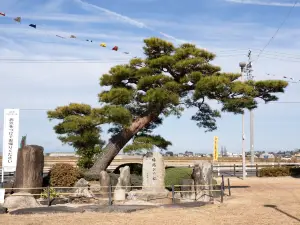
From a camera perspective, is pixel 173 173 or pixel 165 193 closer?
pixel 165 193

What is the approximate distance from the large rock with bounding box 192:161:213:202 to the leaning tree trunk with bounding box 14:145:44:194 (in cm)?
590

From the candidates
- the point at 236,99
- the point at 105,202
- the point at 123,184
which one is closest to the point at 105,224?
the point at 105,202

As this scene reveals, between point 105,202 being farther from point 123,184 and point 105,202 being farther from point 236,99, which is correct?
point 236,99

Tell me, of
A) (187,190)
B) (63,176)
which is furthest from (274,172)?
(63,176)

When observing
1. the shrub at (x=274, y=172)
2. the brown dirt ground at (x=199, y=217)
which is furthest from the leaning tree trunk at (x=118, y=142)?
the shrub at (x=274, y=172)

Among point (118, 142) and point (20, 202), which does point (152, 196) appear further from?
point (118, 142)

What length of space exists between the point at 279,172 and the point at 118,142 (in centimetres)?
1281

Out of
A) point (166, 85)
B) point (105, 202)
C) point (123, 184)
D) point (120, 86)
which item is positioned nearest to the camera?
point (105, 202)

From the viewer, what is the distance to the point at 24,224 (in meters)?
9.99

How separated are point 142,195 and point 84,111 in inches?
261

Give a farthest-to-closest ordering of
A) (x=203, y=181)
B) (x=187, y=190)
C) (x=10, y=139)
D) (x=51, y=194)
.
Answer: (x=10, y=139), (x=187, y=190), (x=203, y=181), (x=51, y=194)

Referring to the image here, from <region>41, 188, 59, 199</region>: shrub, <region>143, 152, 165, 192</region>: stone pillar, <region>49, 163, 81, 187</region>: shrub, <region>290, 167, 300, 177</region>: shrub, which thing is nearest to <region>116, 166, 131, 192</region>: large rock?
<region>143, 152, 165, 192</region>: stone pillar

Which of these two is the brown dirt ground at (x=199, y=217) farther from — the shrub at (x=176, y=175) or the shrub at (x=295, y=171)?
the shrub at (x=295, y=171)

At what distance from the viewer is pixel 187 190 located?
50.3 ft
